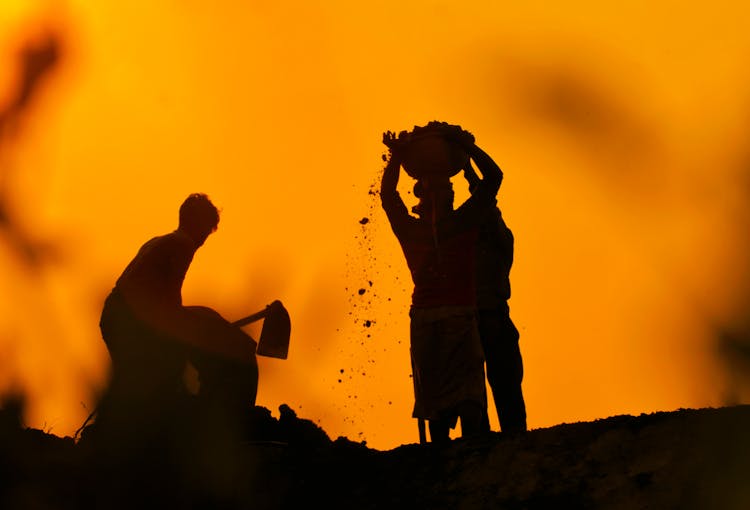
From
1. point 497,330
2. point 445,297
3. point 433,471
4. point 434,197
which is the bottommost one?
point 433,471

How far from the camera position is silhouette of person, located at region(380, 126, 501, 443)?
10.2 m

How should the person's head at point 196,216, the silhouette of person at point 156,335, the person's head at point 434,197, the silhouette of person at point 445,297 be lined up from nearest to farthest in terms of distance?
the silhouette of person at point 445,297 < the person's head at point 434,197 < the silhouette of person at point 156,335 < the person's head at point 196,216

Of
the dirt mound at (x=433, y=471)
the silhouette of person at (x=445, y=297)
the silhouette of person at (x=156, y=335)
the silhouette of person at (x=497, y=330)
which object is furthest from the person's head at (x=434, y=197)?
the silhouette of person at (x=156, y=335)

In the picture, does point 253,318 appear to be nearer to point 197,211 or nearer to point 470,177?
point 197,211

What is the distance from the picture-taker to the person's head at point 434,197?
10.4m

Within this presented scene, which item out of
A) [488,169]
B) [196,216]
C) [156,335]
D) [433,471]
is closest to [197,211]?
[196,216]

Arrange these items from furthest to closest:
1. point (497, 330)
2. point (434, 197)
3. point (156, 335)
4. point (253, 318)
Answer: point (253, 318)
point (497, 330)
point (156, 335)
point (434, 197)

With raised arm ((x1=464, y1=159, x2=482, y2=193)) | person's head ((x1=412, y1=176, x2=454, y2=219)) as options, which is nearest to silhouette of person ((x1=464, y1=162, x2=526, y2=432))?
raised arm ((x1=464, y1=159, x2=482, y2=193))

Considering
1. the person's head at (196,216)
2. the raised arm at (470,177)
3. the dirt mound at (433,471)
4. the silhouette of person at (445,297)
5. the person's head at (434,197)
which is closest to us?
the dirt mound at (433,471)

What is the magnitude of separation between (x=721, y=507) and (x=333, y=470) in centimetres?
284

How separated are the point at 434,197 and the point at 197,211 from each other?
1763mm

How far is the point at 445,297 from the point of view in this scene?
403 inches

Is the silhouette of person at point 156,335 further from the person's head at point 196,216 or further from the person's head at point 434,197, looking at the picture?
the person's head at point 434,197

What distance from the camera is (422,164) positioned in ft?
34.2
